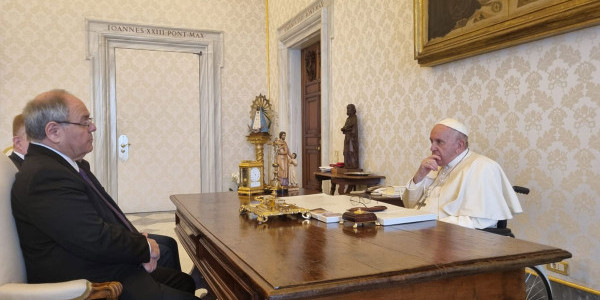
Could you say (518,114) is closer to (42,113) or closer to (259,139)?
(42,113)

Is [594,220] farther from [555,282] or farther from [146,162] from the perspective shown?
[146,162]

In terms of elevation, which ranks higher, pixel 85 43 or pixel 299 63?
pixel 85 43

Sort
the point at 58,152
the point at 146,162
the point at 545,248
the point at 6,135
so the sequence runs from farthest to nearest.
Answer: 1. the point at 146,162
2. the point at 6,135
3. the point at 58,152
4. the point at 545,248

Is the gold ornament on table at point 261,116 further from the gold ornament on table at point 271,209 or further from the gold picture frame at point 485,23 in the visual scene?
the gold ornament on table at point 271,209

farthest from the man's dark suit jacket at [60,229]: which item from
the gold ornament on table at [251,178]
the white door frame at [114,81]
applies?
the white door frame at [114,81]

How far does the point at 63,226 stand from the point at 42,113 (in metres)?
0.56

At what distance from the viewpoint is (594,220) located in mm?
2619

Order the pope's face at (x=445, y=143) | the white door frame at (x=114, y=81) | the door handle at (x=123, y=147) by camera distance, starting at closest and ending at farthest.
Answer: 1. the pope's face at (x=445, y=143)
2. the white door frame at (x=114, y=81)
3. the door handle at (x=123, y=147)

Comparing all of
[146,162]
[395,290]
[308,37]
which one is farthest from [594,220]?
[146,162]

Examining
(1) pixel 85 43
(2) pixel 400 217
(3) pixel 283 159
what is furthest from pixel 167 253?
(1) pixel 85 43

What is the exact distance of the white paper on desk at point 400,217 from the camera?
1875mm

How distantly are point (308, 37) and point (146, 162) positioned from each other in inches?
130

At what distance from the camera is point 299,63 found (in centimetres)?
720

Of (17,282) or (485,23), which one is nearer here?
(17,282)
